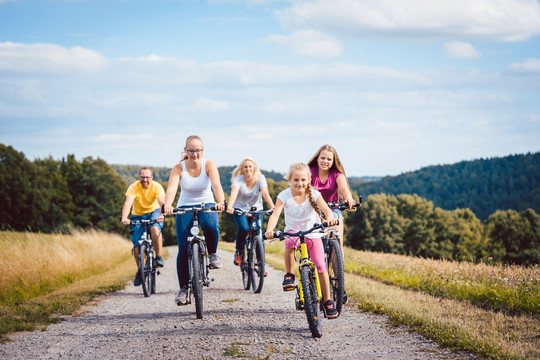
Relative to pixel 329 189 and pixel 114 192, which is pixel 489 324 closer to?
pixel 329 189

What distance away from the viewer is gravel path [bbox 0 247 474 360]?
4.82 meters

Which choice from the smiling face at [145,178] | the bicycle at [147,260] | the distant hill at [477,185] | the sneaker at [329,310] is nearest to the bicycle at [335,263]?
the sneaker at [329,310]

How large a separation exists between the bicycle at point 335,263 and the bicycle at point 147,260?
3.93 m

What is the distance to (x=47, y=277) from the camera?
1095 centimetres

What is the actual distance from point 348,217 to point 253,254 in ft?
170

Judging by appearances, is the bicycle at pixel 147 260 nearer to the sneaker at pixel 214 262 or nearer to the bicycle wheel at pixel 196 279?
the sneaker at pixel 214 262

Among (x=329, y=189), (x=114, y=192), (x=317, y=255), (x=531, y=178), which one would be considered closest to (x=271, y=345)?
(x=317, y=255)

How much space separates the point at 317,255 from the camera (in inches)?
228

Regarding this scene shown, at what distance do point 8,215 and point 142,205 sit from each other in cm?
5421

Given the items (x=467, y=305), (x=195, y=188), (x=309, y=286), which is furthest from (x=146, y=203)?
(x=467, y=305)

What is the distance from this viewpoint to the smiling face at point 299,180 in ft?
18.9

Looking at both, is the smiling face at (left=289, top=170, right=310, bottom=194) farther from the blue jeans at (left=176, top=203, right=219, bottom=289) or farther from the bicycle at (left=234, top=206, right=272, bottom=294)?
the bicycle at (left=234, top=206, right=272, bottom=294)

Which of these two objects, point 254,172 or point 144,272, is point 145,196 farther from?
point 254,172

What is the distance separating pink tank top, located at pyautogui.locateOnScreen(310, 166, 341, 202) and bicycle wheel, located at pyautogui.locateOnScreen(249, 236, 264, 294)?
2230 millimetres
